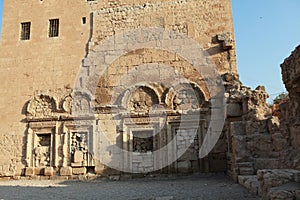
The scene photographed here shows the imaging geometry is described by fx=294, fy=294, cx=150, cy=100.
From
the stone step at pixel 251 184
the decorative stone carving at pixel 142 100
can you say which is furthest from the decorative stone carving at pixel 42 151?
the stone step at pixel 251 184

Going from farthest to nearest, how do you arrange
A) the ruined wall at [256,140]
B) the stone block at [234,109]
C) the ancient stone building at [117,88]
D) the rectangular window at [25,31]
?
the rectangular window at [25,31] < the ancient stone building at [117,88] < the stone block at [234,109] < the ruined wall at [256,140]

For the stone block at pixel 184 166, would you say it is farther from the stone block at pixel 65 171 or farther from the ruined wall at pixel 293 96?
the ruined wall at pixel 293 96

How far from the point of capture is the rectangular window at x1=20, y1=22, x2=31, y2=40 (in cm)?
1216

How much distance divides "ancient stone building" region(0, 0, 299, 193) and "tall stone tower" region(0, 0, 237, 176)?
0.12 ft

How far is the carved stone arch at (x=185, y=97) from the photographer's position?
10.2m

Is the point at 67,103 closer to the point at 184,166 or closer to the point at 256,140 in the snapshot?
the point at 184,166

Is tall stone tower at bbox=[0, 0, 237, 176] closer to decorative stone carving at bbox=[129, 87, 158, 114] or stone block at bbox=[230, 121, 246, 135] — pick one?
decorative stone carving at bbox=[129, 87, 158, 114]

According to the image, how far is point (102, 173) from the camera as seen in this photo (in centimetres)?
1017

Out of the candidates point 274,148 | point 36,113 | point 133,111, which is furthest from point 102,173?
point 274,148

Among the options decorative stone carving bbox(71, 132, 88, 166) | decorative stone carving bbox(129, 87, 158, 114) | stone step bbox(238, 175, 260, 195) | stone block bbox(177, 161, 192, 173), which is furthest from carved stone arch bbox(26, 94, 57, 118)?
stone step bbox(238, 175, 260, 195)

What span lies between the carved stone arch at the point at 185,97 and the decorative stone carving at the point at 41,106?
4420mm

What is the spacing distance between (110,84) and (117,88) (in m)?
0.33

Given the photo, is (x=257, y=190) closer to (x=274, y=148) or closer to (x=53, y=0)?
(x=274, y=148)

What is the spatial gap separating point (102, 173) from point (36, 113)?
3487 millimetres
